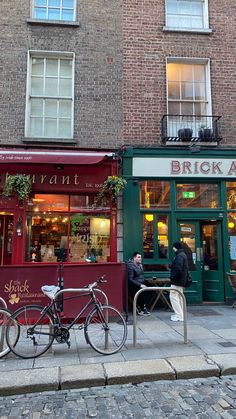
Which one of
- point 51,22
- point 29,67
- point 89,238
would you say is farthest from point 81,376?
point 51,22

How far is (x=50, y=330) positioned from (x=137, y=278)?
10.9 feet

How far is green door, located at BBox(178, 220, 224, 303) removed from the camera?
973 cm

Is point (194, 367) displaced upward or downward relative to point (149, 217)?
downward

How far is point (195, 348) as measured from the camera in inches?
231

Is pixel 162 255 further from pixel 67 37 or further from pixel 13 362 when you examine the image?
pixel 67 37

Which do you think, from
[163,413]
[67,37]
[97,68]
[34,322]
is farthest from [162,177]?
[163,413]

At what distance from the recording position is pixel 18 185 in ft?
28.5

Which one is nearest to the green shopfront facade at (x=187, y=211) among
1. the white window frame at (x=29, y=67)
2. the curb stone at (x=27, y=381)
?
the white window frame at (x=29, y=67)

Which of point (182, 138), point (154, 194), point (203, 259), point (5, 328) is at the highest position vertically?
point (182, 138)

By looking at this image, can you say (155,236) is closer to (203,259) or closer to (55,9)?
(203,259)

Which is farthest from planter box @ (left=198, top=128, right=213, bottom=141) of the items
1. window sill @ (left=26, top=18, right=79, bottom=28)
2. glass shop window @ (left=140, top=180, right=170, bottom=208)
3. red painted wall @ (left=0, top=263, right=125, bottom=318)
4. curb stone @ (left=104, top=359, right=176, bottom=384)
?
curb stone @ (left=104, top=359, right=176, bottom=384)

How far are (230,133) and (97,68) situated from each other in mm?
4274

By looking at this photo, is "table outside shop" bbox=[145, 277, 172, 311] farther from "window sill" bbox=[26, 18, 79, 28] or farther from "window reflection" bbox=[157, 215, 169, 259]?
"window sill" bbox=[26, 18, 79, 28]

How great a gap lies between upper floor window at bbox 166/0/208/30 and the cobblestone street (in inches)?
391
